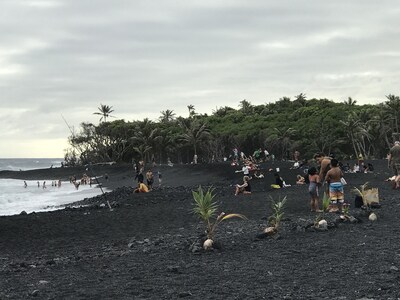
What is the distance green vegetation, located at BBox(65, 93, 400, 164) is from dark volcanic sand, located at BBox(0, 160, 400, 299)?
1432 inches

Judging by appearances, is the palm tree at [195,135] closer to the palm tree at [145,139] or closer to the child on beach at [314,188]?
the palm tree at [145,139]

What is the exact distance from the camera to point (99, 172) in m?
70.4

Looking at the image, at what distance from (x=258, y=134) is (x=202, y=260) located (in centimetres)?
5536

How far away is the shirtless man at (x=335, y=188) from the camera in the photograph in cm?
1304

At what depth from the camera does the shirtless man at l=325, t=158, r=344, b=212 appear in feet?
42.8

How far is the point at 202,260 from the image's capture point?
28.4 feet

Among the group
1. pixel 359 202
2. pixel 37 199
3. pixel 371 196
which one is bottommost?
pixel 37 199

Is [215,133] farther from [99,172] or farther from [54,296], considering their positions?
[54,296]

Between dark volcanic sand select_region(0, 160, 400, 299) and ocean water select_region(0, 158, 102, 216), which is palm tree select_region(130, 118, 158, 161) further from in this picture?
dark volcanic sand select_region(0, 160, 400, 299)

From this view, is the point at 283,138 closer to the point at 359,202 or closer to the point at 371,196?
the point at 359,202

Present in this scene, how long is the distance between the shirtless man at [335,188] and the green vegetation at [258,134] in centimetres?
3443

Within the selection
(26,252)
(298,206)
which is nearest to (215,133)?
(298,206)

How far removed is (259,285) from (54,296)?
268 cm

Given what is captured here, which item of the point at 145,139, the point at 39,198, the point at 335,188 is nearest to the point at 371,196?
the point at 335,188
